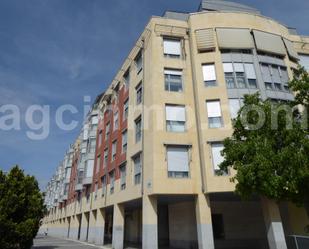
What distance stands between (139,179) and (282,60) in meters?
15.3

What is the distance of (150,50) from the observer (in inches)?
902

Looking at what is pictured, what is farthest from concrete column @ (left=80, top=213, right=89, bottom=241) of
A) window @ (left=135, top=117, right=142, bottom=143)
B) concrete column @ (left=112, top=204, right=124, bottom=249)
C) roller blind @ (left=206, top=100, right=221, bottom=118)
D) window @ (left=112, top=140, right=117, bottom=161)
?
roller blind @ (left=206, top=100, right=221, bottom=118)

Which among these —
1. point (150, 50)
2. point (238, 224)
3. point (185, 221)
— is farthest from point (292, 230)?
point (150, 50)

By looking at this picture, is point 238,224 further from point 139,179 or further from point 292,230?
point 139,179

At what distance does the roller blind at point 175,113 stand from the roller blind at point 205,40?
204 inches

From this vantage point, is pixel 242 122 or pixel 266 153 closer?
pixel 266 153

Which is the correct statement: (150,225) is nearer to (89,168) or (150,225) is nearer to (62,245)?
(62,245)

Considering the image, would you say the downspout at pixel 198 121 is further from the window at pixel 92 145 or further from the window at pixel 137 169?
the window at pixel 92 145

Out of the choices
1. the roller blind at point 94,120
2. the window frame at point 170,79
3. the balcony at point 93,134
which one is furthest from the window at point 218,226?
the roller blind at point 94,120

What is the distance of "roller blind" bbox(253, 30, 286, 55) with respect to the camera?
22.1 m

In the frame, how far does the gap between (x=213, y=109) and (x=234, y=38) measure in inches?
249

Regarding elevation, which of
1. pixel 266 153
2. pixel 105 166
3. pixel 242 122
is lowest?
pixel 266 153

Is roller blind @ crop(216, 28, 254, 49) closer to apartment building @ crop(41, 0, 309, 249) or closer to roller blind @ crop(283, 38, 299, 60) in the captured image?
apartment building @ crop(41, 0, 309, 249)

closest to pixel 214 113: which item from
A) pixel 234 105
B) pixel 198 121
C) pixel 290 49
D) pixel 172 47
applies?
pixel 198 121
